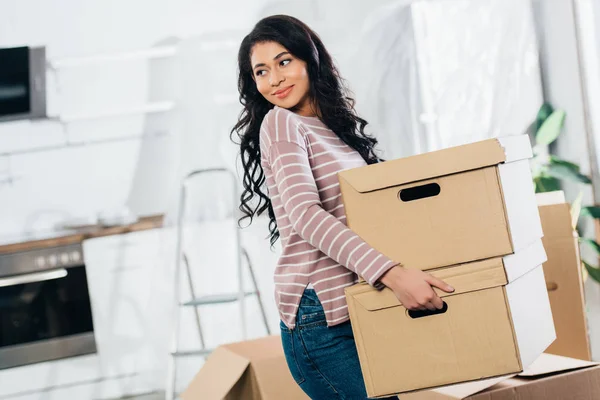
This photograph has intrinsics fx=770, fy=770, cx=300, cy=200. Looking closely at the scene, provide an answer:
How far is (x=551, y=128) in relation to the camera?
11.7 ft

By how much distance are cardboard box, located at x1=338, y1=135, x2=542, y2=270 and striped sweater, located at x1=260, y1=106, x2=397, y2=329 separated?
39 millimetres

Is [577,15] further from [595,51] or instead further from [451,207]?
[451,207]

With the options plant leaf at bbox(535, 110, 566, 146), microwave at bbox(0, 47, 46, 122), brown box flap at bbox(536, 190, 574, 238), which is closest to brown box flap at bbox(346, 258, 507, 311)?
brown box flap at bbox(536, 190, 574, 238)

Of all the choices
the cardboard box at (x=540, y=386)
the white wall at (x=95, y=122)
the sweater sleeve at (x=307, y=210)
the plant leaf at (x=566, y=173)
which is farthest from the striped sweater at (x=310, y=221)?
the white wall at (x=95, y=122)

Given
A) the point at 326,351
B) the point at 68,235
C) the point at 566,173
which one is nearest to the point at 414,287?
the point at 326,351

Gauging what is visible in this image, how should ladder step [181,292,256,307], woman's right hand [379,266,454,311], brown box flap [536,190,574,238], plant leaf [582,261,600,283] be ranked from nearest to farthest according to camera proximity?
1. woman's right hand [379,266,454,311]
2. brown box flap [536,190,574,238]
3. plant leaf [582,261,600,283]
4. ladder step [181,292,256,307]

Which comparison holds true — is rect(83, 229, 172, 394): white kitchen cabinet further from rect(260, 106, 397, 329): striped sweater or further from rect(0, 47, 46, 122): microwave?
rect(260, 106, 397, 329): striped sweater

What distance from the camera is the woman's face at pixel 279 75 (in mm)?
1278

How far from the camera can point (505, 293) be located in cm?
108

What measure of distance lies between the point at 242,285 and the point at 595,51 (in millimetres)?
1921

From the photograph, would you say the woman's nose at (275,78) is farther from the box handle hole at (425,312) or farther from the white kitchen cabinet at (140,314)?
the white kitchen cabinet at (140,314)

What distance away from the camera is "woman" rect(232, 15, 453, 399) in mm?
1091

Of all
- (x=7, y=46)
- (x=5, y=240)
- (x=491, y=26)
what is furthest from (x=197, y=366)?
(x=491, y=26)

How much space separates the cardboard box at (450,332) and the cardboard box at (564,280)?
3.92 feet
